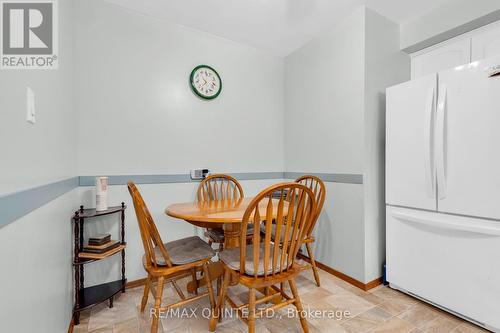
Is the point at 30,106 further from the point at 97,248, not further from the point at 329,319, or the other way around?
the point at 329,319

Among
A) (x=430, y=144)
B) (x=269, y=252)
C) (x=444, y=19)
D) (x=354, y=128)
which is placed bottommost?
(x=269, y=252)

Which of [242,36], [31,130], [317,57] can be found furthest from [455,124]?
[31,130]

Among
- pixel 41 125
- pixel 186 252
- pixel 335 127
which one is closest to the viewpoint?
pixel 41 125

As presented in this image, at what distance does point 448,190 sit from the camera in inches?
65.9

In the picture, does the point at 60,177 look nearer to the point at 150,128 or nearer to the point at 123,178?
the point at 123,178

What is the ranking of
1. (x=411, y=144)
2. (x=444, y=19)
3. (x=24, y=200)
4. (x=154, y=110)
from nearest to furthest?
(x=24, y=200)
(x=411, y=144)
(x=444, y=19)
(x=154, y=110)

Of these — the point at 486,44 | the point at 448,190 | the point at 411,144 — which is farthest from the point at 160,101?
the point at 486,44

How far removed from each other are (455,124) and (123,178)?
268cm

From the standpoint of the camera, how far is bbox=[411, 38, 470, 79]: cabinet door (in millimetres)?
2016

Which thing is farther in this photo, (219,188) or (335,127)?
(219,188)

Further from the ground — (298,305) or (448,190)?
(448,190)

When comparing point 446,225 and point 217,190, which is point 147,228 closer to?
point 217,190

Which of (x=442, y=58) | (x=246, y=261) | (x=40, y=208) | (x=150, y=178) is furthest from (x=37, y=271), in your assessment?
(x=442, y=58)

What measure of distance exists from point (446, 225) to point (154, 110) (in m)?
2.61
